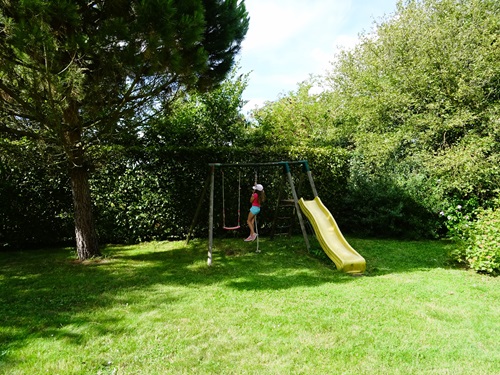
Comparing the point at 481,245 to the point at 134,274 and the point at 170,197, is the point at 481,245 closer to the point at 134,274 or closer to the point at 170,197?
the point at 134,274

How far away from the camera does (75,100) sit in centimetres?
524

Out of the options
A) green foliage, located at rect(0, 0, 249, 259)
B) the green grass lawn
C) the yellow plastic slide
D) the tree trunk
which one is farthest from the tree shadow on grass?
green foliage, located at rect(0, 0, 249, 259)

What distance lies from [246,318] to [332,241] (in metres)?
3.04

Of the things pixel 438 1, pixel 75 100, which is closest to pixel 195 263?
pixel 75 100

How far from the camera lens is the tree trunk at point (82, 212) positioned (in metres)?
5.94

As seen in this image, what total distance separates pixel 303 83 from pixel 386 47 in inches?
273

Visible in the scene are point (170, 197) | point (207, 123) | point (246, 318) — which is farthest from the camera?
point (207, 123)

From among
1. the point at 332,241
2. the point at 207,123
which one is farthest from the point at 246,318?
the point at 207,123

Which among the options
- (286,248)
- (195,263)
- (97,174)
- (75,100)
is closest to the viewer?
(75,100)

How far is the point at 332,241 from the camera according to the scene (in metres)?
5.86

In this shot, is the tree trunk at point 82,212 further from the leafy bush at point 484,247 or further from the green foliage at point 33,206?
the leafy bush at point 484,247

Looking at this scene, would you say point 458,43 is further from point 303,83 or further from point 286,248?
point 303,83

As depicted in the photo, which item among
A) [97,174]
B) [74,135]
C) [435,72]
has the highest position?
[435,72]

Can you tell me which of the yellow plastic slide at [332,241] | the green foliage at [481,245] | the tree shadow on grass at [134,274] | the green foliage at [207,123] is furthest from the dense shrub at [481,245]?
the green foliage at [207,123]
